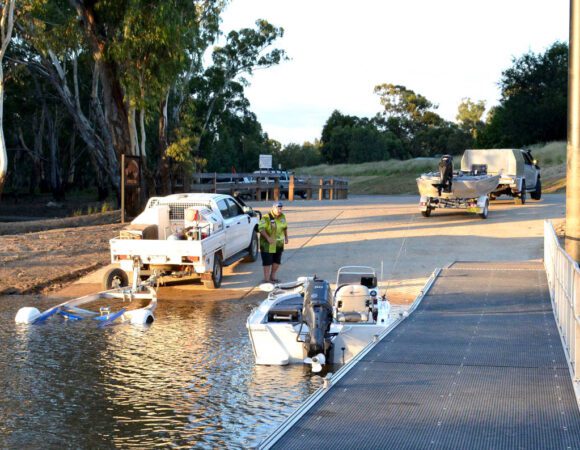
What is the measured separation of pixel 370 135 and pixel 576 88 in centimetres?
8701

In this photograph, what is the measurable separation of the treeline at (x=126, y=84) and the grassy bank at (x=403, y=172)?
1245 centimetres

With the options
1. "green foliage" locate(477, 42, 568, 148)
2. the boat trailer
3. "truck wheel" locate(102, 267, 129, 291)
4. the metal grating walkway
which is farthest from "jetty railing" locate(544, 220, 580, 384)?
"green foliage" locate(477, 42, 568, 148)

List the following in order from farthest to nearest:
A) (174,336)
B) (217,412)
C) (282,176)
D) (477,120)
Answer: (477,120) < (282,176) < (174,336) < (217,412)

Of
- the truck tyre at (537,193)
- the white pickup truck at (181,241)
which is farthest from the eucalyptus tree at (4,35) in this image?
the truck tyre at (537,193)

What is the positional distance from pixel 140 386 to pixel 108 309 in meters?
4.63

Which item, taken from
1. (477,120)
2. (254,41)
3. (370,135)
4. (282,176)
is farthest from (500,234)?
(477,120)

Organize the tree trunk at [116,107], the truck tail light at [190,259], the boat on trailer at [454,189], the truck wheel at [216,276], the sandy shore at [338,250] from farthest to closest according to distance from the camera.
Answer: the tree trunk at [116,107]
the boat on trailer at [454,189]
the sandy shore at [338,250]
the truck wheel at [216,276]
the truck tail light at [190,259]

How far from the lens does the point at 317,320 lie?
1116 cm

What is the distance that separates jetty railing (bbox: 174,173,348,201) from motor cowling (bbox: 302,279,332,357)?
28783mm

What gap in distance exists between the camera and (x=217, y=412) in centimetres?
946

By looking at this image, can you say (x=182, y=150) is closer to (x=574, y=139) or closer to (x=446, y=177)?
(x=446, y=177)

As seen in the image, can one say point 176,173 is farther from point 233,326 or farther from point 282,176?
point 233,326

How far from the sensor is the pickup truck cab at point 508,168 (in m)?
31.5

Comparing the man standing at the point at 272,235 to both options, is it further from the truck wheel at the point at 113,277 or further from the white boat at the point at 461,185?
the white boat at the point at 461,185
